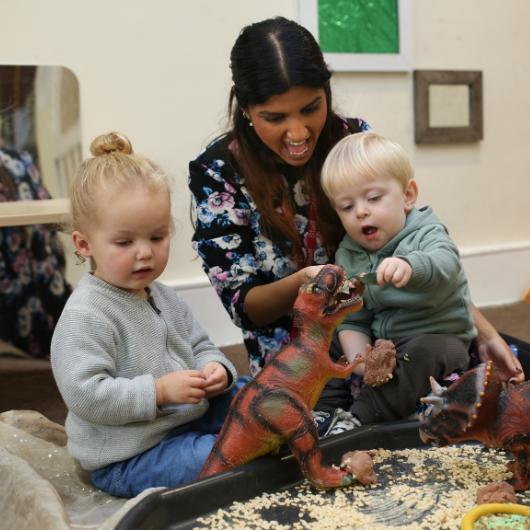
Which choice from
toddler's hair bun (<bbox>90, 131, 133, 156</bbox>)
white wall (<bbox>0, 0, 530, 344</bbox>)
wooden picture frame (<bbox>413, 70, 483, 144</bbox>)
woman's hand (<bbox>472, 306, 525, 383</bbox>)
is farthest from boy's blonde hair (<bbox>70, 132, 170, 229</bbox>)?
wooden picture frame (<bbox>413, 70, 483, 144</bbox>)

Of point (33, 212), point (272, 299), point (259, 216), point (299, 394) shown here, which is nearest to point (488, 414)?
point (299, 394)

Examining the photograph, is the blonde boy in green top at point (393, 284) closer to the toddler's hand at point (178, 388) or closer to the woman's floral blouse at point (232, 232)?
the woman's floral blouse at point (232, 232)

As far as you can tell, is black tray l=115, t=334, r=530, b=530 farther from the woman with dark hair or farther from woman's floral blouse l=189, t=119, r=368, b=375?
woman's floral blouse l=189, t=119, r=368, b=375

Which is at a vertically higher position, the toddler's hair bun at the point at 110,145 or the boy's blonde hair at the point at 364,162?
the toddler's hair bun at the point at 110,145

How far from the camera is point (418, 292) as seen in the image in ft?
4.10

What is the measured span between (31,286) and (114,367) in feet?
4.34

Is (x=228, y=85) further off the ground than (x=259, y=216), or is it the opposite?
(x=228, y=85)

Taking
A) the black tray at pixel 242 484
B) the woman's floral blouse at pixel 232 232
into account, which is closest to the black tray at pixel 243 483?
the black tray at pixel 242 484

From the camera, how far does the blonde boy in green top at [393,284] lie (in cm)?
120

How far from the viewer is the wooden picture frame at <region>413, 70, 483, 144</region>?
267cm

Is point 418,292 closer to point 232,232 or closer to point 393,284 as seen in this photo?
point 393,284

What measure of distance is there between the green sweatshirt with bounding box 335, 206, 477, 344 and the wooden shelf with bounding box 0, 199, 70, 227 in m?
0.62

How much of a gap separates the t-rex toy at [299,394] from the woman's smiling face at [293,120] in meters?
0.43

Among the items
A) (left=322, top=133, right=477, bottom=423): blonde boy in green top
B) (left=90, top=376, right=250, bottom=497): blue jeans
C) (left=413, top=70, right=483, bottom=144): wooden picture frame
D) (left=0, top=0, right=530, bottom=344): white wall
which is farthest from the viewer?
(left=413, top=70, right=483, bottom=144): wooden picture frame
